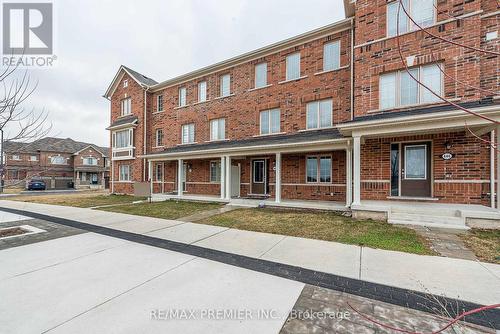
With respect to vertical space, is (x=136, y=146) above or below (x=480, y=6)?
below

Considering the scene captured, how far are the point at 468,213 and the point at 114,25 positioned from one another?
18139 millimetres

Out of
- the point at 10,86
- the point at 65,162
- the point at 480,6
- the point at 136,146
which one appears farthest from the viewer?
the point at 65,162

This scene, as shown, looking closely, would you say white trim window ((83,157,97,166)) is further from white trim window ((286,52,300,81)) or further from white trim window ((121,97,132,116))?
white trim window ((286,52,300,81))

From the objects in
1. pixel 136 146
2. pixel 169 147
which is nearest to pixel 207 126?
pixel 169 147

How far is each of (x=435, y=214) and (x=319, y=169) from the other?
5.33m

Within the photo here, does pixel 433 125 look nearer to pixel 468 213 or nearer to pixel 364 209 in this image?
pixel 468 213

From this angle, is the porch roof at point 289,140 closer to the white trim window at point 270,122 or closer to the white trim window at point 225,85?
the white trim window at point 270,122

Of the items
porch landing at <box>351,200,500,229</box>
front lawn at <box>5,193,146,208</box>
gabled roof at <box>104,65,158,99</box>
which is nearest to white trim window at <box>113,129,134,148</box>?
gabled roof at <box>104,65,158,99</box>

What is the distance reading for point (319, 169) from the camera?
40.5ft

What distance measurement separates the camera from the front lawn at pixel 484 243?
5.25 metres

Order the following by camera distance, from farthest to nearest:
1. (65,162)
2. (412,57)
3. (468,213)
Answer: (65,162), (412,57), (468,213)

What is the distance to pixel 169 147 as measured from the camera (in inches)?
738

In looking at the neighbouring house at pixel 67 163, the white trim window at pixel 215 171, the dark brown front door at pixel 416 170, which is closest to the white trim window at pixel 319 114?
the dark brown front door at pixel 416 170

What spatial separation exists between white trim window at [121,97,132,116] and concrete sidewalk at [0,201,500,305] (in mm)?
16716
